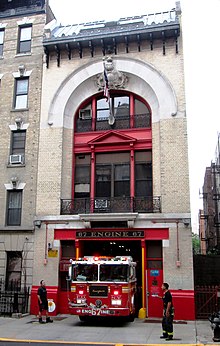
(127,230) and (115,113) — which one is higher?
(115,113)

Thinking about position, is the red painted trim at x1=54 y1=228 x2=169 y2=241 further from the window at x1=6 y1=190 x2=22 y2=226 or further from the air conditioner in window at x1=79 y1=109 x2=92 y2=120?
the air conditioner in window at x1=79 y1=109 x2=92 y2=120

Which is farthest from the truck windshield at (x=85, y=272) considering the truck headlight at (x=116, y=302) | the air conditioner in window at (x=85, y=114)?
the air conditioner in window at (x=85, y=114)

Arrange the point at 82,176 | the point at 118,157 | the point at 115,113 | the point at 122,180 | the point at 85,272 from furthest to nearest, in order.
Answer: the point at 115,113 < the point at 82,176 < the point at 118,157 < the point at 122,180 < the point at 85,272

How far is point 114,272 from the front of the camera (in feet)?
51.1

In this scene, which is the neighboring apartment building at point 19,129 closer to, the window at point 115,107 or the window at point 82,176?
the window at point 82,176

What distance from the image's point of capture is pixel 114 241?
66.7ft

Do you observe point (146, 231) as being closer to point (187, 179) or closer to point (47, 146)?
point (187, 179)

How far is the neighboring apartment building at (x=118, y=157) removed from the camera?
61.6ft

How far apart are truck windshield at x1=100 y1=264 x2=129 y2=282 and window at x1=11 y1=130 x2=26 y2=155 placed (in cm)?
945

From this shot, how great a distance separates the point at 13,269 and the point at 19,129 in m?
7.93

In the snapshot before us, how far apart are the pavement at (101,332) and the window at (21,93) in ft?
39.4

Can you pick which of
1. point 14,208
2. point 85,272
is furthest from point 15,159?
point 85,272

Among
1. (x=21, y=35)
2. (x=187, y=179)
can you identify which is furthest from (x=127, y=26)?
(x=187, y=179)

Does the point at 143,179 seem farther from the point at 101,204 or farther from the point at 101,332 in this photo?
the point at 101,332
